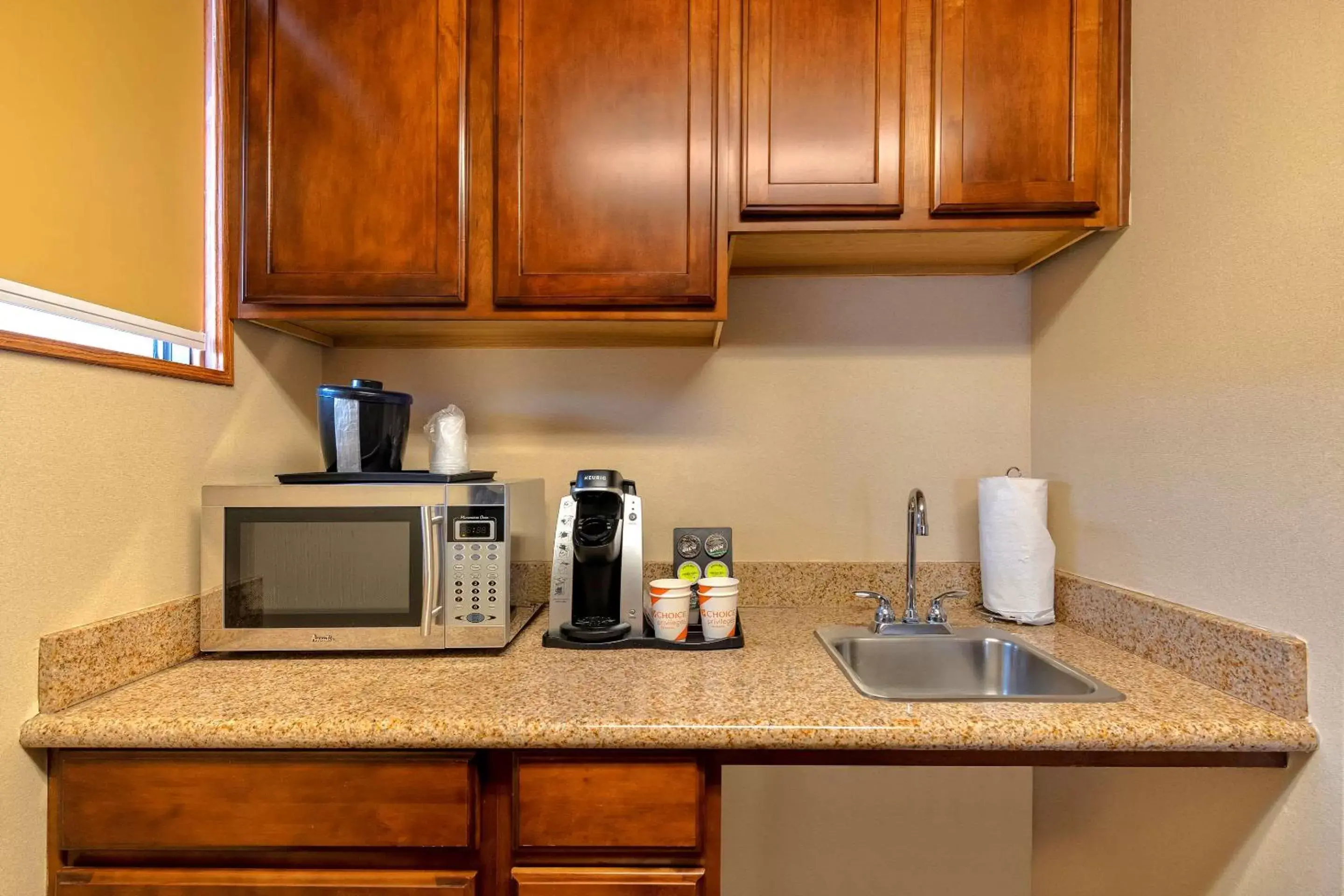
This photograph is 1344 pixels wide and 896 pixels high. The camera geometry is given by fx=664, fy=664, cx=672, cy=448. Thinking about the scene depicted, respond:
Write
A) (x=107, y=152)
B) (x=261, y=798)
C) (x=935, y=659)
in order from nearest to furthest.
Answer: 1. (x=261, y=798)
2. (x=107, y=152)
3. (x=935, y=659)

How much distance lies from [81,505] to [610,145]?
1097mm

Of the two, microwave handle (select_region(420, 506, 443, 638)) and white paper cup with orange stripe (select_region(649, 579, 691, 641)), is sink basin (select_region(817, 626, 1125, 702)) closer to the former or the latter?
white paper cup with orange stripe (select_region(649, 579, 691, 641))

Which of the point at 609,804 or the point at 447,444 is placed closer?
the point at 609,804

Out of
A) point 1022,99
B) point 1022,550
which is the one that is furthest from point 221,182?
point 1022,550

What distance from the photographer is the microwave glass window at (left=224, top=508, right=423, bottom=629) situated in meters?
1.25

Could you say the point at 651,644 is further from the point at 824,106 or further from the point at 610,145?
the point at 824,106

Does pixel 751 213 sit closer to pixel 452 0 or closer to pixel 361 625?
pixel 452 0

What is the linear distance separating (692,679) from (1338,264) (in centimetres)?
109

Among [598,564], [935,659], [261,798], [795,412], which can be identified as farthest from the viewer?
[795,412]

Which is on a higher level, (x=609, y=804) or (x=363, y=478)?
(x=363, y=478)

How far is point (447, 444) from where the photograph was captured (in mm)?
1410

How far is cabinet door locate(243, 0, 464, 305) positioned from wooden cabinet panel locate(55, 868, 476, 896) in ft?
3.32

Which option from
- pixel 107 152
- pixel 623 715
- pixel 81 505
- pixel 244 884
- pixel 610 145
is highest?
pixel 610 145

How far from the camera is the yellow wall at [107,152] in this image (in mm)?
957
